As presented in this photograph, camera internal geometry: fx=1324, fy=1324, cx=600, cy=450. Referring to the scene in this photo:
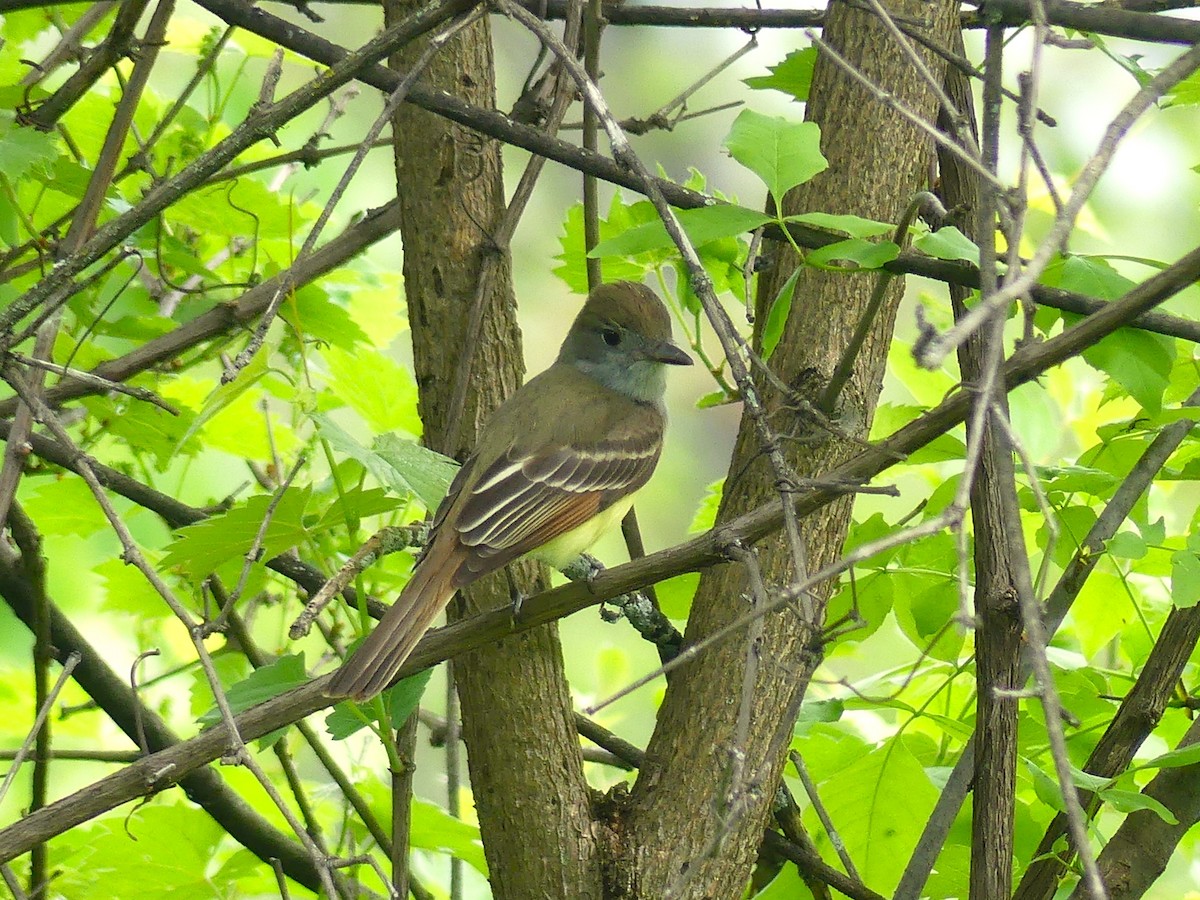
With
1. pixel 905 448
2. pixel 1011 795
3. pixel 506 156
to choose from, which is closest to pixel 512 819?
pixel 1011 795

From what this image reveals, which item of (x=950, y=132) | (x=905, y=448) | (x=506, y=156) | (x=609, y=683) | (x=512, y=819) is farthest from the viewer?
(x=506, y=156)

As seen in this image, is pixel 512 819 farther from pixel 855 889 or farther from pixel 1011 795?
pixel 1011 795

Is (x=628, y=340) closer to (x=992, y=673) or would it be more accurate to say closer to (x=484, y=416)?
(x=484, y=416)

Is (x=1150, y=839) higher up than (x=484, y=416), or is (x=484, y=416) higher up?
(x=484, y=416)

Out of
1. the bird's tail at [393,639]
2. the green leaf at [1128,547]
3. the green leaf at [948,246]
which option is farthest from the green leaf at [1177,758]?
the bird's tail at [393,639]

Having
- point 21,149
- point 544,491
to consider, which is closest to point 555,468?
point 544,491

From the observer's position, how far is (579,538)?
3.41 meters

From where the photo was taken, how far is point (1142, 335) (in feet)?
6.92

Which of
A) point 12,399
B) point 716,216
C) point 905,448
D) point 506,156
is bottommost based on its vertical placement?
point 905,448

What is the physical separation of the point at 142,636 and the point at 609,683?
4.50ft

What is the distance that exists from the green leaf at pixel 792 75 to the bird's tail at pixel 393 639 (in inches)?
54.6

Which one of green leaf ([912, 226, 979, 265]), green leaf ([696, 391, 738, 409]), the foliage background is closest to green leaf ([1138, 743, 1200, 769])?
the foliage background

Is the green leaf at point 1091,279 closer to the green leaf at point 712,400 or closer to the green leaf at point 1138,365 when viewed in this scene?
the green leaf at point 1138,365

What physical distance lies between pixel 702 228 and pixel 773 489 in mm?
805
